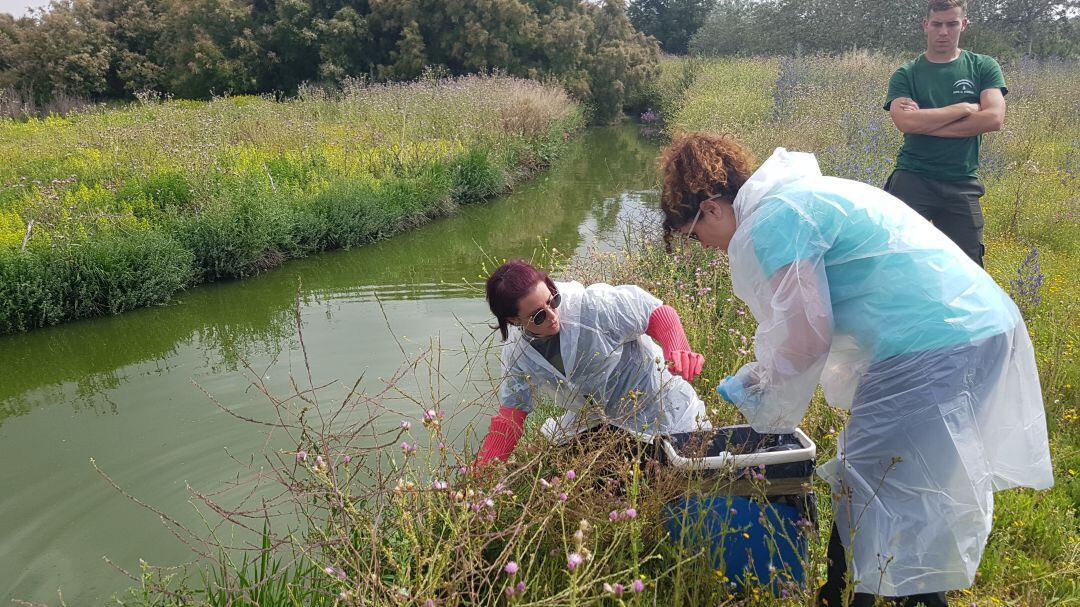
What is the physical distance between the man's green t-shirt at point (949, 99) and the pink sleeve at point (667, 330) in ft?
7.12

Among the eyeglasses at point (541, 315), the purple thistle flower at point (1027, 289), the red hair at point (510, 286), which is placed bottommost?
the purple thistle flower at point (1027, 289)

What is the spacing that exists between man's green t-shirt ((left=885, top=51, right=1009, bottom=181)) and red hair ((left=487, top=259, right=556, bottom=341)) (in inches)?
103

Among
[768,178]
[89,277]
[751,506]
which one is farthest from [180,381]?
[768,178]

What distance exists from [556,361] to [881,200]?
4.04 ft

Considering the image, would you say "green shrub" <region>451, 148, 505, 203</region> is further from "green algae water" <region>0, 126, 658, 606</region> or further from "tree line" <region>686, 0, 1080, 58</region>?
"tree line" <region>686, 0, 1080, 58</region>

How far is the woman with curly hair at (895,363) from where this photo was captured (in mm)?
1814

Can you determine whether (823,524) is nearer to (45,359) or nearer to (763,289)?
(763,289)

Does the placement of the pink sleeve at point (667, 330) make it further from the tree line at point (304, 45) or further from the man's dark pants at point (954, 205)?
the tree line at point (304, 45)

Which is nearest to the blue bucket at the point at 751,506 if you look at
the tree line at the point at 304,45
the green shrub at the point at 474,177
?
the green shrub at the point at 474,177

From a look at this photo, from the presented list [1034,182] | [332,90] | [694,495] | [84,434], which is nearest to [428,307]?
[84,434]

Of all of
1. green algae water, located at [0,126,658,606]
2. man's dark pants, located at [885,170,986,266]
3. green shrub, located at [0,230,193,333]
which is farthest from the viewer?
green shrub, located at [0,230,193,333]

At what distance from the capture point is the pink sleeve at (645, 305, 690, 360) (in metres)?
2.54

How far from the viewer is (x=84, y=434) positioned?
4.68 m

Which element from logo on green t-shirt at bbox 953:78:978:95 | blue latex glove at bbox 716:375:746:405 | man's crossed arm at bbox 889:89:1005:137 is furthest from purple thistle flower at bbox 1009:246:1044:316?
blue latex glove at bbox 716:375:746:405
